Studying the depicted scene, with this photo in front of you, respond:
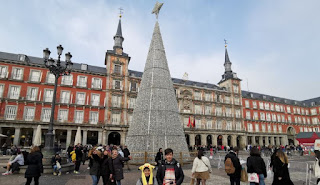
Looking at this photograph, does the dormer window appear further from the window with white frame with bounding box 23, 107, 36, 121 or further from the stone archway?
the stone archway

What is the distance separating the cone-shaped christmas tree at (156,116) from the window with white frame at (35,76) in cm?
1811

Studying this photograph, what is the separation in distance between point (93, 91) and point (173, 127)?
17.8 m

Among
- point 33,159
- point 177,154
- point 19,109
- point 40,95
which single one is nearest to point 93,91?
point 40,95

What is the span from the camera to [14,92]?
20859mm

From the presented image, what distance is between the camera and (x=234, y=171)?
435 cm

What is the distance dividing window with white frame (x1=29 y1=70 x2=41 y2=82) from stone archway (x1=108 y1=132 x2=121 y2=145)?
1145cm

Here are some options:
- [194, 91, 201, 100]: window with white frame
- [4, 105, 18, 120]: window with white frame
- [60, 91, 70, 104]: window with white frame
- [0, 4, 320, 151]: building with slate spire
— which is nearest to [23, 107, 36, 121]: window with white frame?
[0, 4, 320, 151]: building with slate spire

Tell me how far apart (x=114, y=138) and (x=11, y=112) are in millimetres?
12242

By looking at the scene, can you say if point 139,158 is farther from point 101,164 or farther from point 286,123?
point 286,123

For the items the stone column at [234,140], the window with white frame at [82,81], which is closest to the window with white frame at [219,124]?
the stone column at [234,140]

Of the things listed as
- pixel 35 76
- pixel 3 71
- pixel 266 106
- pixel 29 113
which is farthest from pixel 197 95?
pixel 3 71

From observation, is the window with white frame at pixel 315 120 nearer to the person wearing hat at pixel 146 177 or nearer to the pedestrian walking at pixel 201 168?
the pedestrian walking at pixel 201 168

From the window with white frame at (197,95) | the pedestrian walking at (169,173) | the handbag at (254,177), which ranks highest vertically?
the window with white frame at (197,95)

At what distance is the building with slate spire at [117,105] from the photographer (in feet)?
34.2
